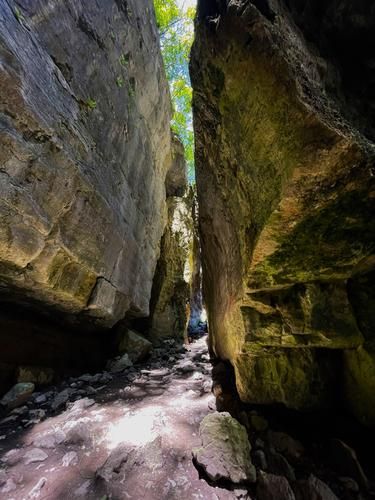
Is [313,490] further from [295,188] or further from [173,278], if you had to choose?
[173,278]

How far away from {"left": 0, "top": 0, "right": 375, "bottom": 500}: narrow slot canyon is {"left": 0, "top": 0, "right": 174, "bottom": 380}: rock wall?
0.10 feet

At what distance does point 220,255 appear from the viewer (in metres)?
4.04

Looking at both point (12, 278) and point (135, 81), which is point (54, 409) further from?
point (135, 81)

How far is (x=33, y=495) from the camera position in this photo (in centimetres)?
183

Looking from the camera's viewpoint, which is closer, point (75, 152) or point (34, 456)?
point (34, 456)

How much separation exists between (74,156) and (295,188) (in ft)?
9.90

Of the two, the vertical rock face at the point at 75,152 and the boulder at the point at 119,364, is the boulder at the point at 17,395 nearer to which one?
the vertical rock face at the point at 75,152

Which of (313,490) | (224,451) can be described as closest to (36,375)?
(224,451)

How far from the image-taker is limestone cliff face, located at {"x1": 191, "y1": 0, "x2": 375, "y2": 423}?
1746 mm

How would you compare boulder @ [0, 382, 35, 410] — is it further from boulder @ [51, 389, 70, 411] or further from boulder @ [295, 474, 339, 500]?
boulder @ [295, 474, 339, 500]

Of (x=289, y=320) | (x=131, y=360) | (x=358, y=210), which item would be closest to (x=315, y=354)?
(x=289, y=320)

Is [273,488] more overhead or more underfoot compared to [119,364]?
more underfoot

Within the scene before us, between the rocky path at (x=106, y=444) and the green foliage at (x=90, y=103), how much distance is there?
4.67 metres

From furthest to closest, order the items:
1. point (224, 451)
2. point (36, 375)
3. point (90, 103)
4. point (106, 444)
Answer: point (36, 375)
point (90, 103)
point (106, 444)
point (224, 451)
